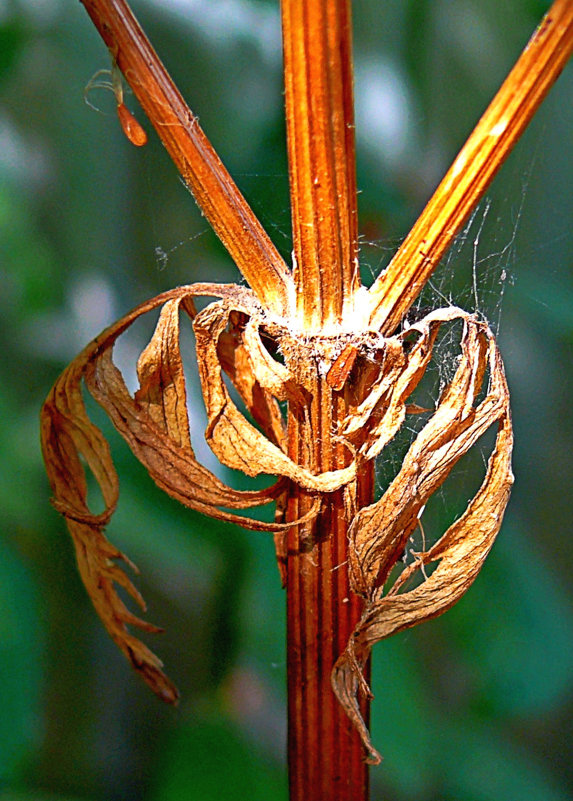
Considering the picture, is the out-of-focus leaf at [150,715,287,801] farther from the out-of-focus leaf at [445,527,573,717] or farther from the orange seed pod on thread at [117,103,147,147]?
the orange seed pod on thread at [117,103,147,147]

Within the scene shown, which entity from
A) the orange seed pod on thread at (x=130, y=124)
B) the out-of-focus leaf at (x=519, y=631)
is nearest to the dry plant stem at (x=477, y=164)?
the orange seed pod on thread at (x=130, y=124)

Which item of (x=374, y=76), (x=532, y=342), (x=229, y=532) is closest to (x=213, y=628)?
(x=229, y=532)

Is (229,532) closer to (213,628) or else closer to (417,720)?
(213,628)

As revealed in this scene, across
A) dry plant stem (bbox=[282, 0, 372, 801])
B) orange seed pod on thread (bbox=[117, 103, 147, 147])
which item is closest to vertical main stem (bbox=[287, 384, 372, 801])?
dry plant stem (bbox=[282, 0, 372, 801])

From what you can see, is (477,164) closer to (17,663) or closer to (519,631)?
(519,631)

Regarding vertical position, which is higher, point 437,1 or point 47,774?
point 437,1

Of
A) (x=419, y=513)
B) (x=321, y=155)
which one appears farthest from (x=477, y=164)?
(x=419, y=513)
